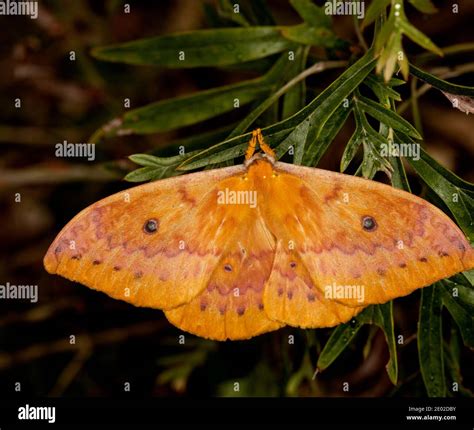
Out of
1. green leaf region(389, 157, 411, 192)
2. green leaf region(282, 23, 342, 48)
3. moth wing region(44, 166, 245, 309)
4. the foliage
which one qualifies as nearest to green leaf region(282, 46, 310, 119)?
the foliage

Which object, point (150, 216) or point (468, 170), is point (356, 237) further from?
point (468, 170)

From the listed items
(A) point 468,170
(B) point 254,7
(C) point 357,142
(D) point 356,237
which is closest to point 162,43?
(B) point 254,7

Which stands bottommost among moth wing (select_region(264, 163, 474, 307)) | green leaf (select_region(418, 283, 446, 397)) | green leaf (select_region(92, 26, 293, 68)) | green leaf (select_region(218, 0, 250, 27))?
green leaf (select_region(418, 283, 446, 397))

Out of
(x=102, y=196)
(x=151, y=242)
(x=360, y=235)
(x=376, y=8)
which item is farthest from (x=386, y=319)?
(x=102, y=196)

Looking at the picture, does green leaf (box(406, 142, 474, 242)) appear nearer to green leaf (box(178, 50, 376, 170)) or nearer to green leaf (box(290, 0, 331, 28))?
green leaf (box(178, 50, 376, 170))

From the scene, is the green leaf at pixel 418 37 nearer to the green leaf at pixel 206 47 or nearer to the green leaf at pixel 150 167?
the green leaf at pixel 206 47
